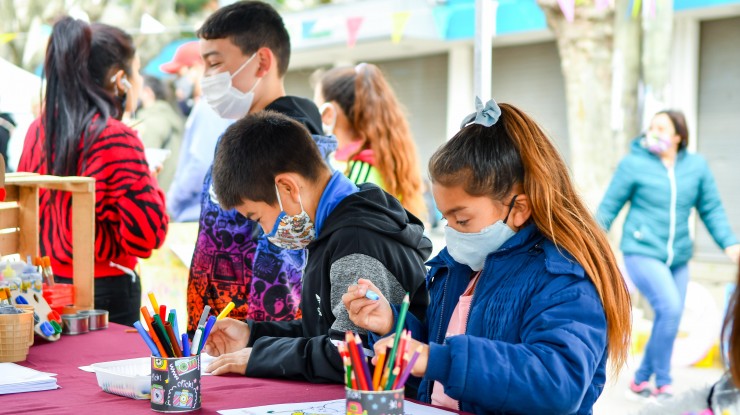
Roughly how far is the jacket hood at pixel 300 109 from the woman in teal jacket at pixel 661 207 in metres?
2.81

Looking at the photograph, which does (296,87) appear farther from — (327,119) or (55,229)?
(55,229)

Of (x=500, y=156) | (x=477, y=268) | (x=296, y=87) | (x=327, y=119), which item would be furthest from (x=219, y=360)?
(x=296, y=87)

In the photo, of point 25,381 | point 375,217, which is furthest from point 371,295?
point 25,381

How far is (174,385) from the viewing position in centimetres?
164

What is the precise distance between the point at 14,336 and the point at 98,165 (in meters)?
0.94

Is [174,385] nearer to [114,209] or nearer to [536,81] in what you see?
[114,209]

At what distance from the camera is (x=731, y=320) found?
3.74 ft

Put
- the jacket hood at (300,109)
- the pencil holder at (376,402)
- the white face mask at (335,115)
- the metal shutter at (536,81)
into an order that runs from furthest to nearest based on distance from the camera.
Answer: the metal shutter at (536,81) → the white face mask at (335,115) → the jacket hood at (300,109) → the pencil holder at (376,402)

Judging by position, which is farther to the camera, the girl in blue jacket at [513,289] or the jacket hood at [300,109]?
the jacket hood at [300,109]

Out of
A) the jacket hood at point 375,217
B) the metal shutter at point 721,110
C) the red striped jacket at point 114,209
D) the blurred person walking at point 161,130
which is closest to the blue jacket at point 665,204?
the metal shutter at point 721,110

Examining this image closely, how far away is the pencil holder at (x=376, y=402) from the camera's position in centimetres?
138

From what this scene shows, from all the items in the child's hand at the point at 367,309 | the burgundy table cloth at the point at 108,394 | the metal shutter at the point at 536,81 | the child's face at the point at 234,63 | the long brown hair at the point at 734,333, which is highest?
the metal shutter at the point at 536,81

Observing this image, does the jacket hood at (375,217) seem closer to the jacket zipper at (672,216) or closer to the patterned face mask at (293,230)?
the patterned face mask at (293,230)

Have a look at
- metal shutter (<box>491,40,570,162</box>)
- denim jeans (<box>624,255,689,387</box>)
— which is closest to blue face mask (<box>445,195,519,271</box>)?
denim jeans (<box>624,255,689,387</box>)
